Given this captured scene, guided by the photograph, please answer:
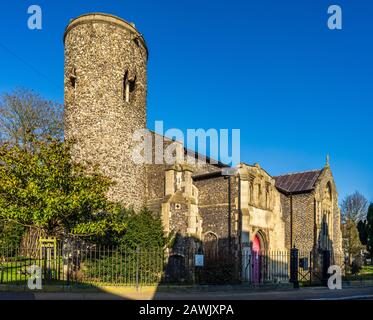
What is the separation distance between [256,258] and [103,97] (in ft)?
43.5

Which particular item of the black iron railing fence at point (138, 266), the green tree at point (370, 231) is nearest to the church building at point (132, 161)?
the black iron railing fence at point (138, 266)

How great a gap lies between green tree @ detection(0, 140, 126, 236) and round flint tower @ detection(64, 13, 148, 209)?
5504 millimetres

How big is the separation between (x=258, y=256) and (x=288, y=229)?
23.4 feet

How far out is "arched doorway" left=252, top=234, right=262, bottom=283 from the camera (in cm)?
2614

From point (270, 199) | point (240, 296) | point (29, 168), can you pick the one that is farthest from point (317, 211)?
point (29, 168)

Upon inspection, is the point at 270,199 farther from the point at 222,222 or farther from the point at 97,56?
the point at 97,56

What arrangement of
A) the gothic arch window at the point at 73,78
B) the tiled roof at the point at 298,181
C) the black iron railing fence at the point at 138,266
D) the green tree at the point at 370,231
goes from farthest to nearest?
1. the green tree at the point at 370,231
2. the tiled roof at the point at 298,181
3. the gothic arch window at the point at 73,78
4. the black iron railing fence at the point at 138,266

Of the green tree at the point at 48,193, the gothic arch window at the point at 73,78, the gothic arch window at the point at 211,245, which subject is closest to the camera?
the green tree at the point at 48,193

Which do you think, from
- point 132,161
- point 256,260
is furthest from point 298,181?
point 132,161

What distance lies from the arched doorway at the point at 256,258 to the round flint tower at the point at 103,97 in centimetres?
755

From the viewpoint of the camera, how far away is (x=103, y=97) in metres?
25.0

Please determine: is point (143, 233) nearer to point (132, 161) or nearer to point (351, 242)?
point (132, 161)

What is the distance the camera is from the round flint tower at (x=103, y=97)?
81.2ft

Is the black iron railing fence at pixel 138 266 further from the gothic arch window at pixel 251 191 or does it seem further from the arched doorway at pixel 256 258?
the gothic arch window at pixel 251 191
